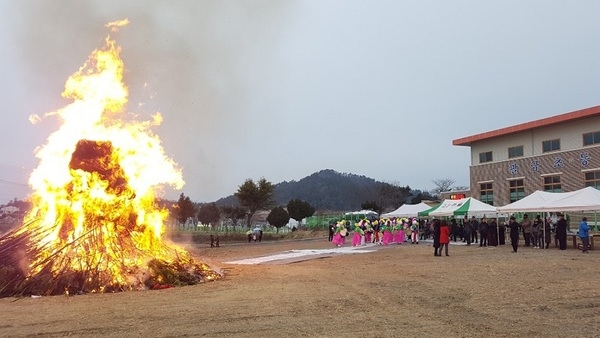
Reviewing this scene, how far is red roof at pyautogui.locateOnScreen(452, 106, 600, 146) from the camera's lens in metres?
36.5

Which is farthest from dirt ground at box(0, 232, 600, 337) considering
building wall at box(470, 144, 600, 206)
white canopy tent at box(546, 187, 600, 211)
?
building wall at box(470, 144, 600, 206)

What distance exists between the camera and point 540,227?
82.7ft

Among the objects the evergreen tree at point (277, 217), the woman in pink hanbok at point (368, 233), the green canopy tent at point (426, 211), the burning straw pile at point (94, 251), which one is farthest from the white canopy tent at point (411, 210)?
the evergreen tree at point (277, 217)

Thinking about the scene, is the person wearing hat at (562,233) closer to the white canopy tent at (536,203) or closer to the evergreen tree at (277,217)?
the white canopy tent at (536,203)

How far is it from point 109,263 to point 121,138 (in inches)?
186

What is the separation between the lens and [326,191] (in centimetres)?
13600

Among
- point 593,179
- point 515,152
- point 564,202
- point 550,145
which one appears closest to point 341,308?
point 564,202

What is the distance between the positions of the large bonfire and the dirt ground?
105 cm

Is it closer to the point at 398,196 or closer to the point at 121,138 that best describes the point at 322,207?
the point at 398,196

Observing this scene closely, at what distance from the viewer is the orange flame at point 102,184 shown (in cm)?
1431

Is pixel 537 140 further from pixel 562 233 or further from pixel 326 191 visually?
pixel 326 191

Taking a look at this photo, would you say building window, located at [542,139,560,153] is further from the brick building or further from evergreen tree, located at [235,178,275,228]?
evergreen tree, located at [235,178,275,228]

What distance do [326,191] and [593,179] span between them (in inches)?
3994

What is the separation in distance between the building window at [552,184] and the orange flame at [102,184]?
111 ft
